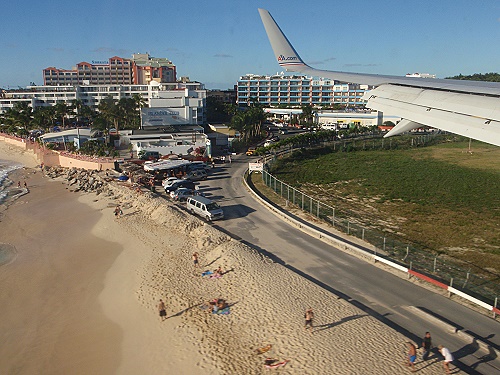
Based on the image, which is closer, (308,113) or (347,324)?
(347,324)

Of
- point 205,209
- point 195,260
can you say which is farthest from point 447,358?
point 205,209

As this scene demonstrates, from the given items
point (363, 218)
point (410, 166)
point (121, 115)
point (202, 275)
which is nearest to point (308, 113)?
point (121, 115)

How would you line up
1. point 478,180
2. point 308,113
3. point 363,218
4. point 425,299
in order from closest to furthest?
point 425,299
point 363,218
point 478,180
point 308,113

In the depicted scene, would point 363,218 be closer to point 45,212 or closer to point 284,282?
point 284,282

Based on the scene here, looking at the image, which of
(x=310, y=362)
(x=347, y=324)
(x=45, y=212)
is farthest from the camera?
(x=45, y=212)

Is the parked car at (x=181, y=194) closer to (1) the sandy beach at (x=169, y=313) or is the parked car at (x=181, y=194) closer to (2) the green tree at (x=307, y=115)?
(1) the sandy beach at (x=169, y=313)

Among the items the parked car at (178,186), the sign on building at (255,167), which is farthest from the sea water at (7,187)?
the sign on building at (255,167)

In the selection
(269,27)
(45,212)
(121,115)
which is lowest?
(45,212)
